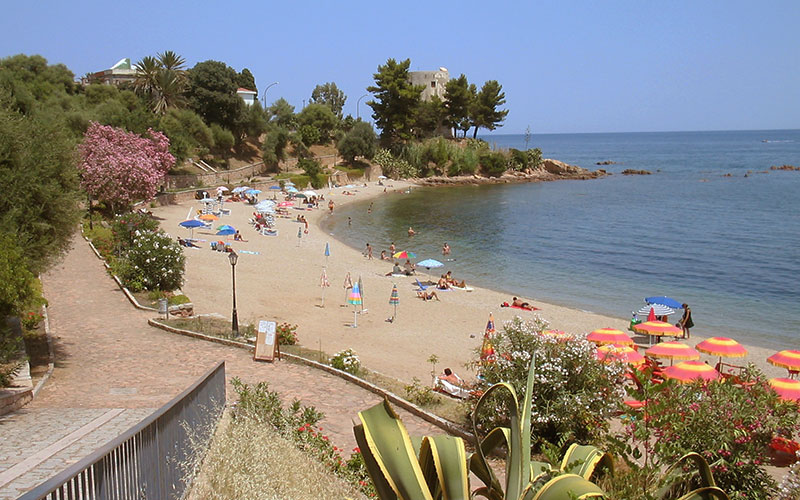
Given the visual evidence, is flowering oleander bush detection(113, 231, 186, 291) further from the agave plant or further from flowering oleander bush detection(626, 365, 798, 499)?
the agave plant

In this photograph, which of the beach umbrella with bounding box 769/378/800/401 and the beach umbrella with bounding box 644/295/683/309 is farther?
the beach umbrella with bounding box 644/295/683/309

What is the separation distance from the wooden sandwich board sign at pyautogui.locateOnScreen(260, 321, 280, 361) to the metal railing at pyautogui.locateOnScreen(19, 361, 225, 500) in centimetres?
589

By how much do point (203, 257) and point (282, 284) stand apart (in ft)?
18.3

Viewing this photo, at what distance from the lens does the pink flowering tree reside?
109 ft

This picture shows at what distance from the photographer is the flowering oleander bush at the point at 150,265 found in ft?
70.2

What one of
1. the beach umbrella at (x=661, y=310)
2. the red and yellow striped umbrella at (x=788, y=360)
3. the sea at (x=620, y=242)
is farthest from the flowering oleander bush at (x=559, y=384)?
the sea at (x=620, y=242)

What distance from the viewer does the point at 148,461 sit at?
560 cm

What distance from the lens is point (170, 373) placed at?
1303 centimetres

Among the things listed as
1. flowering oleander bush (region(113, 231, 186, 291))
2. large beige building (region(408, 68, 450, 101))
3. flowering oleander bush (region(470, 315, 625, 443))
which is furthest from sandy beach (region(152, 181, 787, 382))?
large beige building (region(408, 68, 450, 101))

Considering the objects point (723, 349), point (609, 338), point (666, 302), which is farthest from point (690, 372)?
point (666, 302)

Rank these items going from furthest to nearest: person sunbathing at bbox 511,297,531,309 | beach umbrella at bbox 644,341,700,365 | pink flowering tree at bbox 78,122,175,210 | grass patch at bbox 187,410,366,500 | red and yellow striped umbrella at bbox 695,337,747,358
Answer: pink flowering tree at bbox 78,122,175,210, person sunbathing at bbox 511,297,531,309, red and yellow striped umbrella at bbox 695,337,747,358, beach umbrella at bbox 644,341,700,365, grass patch at bbox 187,410,366,500

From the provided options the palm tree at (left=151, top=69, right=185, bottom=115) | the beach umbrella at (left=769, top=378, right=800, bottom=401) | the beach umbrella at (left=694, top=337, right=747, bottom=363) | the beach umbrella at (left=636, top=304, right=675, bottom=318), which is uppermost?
the palm tree at (left=151, top=69, right=185, bottom=115)

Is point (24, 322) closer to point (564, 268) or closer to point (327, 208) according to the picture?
point (564, 268)

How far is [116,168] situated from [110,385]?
2419 centimetres
